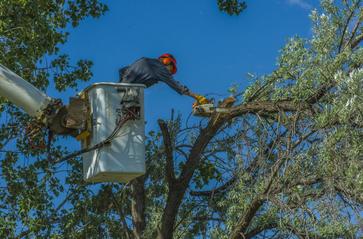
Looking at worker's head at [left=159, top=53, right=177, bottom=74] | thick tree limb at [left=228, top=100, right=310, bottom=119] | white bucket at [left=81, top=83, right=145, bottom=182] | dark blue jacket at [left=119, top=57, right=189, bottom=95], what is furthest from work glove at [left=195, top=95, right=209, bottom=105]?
white bucket at [left=81, top=83, right=145, bottom=182]

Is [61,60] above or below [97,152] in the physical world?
above

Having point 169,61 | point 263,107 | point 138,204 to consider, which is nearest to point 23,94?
point 169,61

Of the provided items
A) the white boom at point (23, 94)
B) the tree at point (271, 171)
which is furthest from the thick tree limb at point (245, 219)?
the white boom at point (23, 94)

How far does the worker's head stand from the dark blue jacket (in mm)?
205

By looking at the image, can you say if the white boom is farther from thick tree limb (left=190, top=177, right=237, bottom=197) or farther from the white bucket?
thick tree limb (left=190, top=177, right=237, bottom=197)

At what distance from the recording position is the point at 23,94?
28.9ft

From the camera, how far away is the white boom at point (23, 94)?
878 cm

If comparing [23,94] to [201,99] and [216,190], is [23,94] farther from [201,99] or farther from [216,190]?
[216,190]

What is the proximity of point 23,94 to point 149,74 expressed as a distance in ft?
9.75

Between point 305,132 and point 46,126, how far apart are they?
4111 mm

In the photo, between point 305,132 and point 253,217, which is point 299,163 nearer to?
point 305,132

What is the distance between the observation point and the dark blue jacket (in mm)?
11530

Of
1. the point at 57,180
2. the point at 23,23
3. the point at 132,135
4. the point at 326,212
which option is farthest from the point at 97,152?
the point at 57,180

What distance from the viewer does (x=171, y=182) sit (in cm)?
1394
